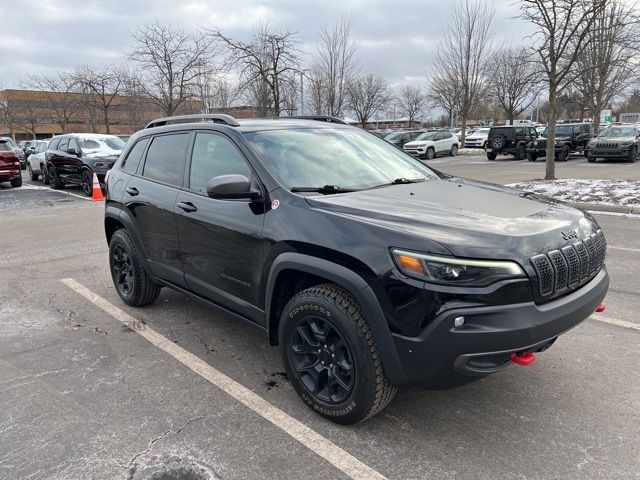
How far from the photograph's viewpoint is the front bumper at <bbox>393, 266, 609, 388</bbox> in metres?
2.26

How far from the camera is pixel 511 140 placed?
24203 millimetres

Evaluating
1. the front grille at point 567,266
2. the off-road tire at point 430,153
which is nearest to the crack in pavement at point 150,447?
the front grille at point 567,266

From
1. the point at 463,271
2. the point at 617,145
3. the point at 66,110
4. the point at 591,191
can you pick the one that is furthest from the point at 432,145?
the point at 66,110

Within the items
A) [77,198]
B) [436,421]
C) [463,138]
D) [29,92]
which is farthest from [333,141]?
[29,92]

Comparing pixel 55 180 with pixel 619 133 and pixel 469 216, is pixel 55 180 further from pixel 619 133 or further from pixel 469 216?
pixel 619 133

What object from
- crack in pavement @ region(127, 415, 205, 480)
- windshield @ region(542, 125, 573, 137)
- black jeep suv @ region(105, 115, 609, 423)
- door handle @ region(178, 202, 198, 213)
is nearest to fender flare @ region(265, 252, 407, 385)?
black jeep suv @ region(105, 115, 609, 423)

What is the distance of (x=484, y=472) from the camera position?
2.42 metres

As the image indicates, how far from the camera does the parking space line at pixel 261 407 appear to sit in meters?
2.50

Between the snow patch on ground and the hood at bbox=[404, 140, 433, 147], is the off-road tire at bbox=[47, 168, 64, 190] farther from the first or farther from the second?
the hood at bbox=[404, 140, 433, 147]

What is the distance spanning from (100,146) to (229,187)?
44.0 feet

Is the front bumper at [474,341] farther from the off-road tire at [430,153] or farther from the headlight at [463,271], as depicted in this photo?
the off-road tire at [430,153]

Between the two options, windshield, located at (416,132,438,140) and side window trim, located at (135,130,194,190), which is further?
windshield, located at (416,132,438,140)

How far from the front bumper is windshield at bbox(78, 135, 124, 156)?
13825mm

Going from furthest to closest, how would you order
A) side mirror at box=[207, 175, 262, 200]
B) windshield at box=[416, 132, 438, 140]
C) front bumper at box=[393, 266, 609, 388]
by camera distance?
windshield at box=[416, 132, 438, 140] → side mirror at box=[207, 175, 262, 200] → front bumper at box=[393, 266, 609, 388]
